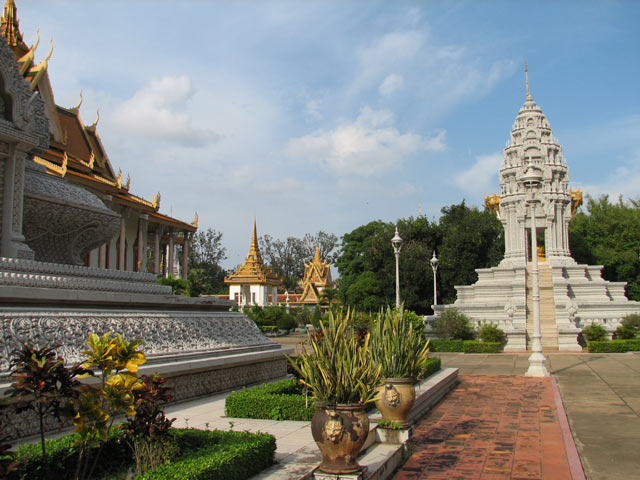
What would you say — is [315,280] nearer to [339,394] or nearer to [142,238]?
[142,238]

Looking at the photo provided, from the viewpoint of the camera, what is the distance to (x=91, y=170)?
91.0 ft

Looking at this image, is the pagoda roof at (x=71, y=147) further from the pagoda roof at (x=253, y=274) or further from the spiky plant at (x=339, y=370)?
the pagoda roof at (x=253, y=274)

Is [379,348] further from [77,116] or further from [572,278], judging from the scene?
[77,116]

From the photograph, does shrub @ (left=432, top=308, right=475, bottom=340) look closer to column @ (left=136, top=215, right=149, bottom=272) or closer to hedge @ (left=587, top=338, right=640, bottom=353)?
hedge @ (left=587, top=338, right=640, bottom=353)

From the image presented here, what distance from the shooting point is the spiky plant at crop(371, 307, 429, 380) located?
7.67 metres

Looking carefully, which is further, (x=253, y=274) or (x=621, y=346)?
(x=253, y=274)

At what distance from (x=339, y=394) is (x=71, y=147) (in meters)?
27.3

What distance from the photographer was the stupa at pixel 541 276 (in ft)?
83.9

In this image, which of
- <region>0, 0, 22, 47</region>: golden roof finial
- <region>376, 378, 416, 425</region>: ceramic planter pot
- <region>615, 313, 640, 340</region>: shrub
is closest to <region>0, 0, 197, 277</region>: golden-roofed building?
<region>0, 0, 22, 47</region>: golden roof finial

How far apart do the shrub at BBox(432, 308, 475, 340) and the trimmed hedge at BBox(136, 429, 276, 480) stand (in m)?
20.5

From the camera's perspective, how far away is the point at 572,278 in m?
29.2

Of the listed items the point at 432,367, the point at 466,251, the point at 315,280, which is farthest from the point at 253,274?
the point at 432,367

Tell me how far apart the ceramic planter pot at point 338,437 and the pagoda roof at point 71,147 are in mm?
19228

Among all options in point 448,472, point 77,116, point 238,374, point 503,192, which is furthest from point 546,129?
point 448,472
